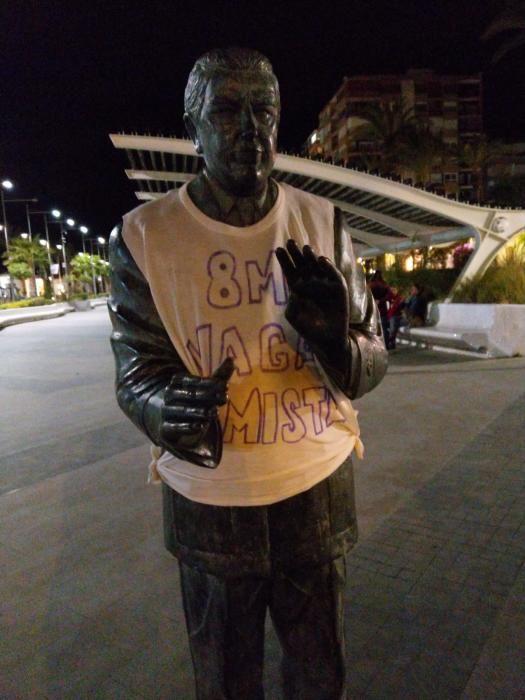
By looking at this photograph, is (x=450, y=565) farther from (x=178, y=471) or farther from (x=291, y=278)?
(x=291, y=278)

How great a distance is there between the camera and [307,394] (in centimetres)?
144

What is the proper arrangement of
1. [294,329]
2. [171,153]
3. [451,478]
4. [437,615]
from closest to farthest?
[294,329] < [437,615] < [451,478] < [171,153]

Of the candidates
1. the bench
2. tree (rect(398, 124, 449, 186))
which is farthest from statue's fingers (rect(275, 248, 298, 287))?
tree (rect(398, 124, 449, 186))

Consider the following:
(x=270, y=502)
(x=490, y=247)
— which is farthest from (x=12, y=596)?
(x=490, y=247)

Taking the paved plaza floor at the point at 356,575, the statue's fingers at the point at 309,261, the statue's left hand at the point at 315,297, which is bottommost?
the paved plaza floor at the point at 356,575

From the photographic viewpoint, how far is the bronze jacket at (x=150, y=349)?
52.1 inches

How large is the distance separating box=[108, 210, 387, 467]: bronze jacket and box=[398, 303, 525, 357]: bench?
985 centimetres

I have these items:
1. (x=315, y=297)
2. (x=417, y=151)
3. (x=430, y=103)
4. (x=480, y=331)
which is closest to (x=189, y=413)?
(x=315, y=297)

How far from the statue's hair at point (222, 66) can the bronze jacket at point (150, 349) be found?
0.41m

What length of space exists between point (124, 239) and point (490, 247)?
13.2 m

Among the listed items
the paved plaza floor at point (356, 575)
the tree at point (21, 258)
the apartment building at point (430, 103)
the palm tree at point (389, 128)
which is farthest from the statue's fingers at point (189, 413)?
the apartment building at point (430, 103)

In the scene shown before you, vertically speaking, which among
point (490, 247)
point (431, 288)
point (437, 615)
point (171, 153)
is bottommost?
point (437, 615)

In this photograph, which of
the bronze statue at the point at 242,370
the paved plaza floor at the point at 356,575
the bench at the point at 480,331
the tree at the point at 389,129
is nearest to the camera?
the bronze statue at the point at 242,370

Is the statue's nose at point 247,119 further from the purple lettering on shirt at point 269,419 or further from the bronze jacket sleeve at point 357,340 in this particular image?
the purple lettering on shirt at point 269,419
